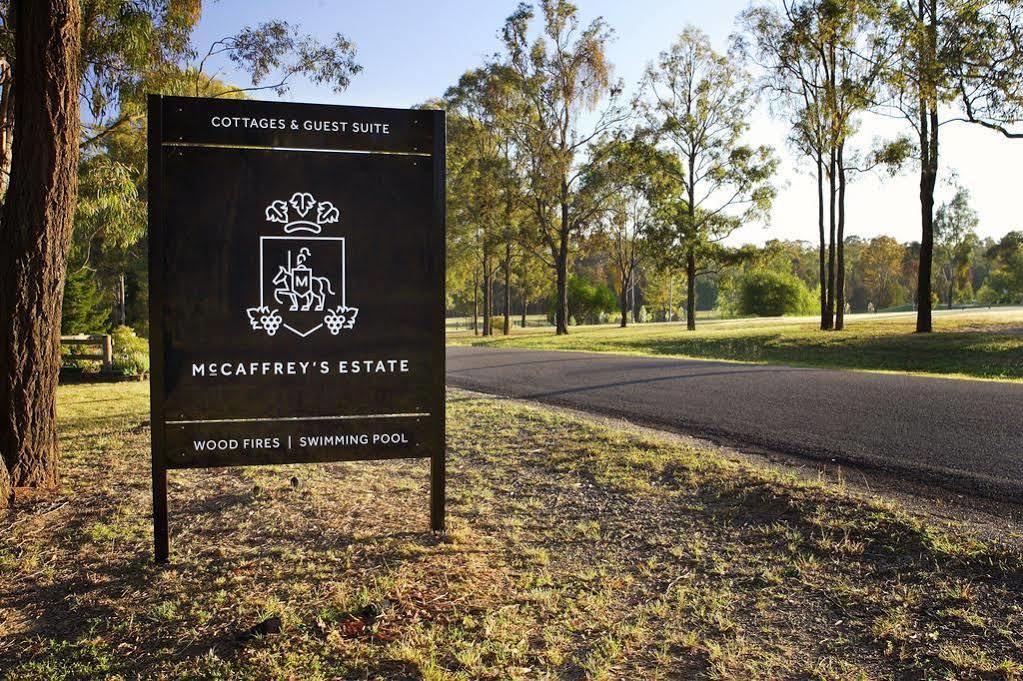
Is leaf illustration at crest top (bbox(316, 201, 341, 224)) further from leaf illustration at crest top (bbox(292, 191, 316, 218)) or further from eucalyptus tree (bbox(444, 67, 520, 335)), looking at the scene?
eucalyptus tree (bbox(444, 67, 520, 335))

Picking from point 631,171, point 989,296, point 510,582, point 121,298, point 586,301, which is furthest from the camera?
point 989,296

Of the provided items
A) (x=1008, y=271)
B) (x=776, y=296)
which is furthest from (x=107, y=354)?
(x=1008, y=271)

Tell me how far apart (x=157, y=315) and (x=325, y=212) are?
110 cm

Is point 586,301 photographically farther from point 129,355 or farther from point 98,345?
point 98,345

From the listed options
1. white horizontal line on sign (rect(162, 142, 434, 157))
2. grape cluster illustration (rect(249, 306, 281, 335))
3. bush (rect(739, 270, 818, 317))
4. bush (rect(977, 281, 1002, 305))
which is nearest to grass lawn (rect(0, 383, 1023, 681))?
grape cluster illustration (rect(249, 306, 281, 335))

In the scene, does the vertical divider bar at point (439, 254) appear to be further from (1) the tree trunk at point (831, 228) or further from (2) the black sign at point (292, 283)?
(1) the tree trunk at point (831, 228)

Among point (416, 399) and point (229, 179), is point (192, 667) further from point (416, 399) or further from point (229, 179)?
point (229, 179)

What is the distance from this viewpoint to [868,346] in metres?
21.0

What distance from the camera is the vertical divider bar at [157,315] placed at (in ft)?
13.7

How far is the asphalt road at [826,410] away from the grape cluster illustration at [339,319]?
14.5 ft

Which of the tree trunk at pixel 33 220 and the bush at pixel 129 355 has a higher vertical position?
the tree trunk at pixel 33 220

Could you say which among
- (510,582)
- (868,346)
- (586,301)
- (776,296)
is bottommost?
(510,582)

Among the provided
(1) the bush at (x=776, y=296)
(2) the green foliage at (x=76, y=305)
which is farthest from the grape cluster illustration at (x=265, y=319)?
(1) the bush at (x=776, y=296)

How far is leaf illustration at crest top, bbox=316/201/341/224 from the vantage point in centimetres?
441
